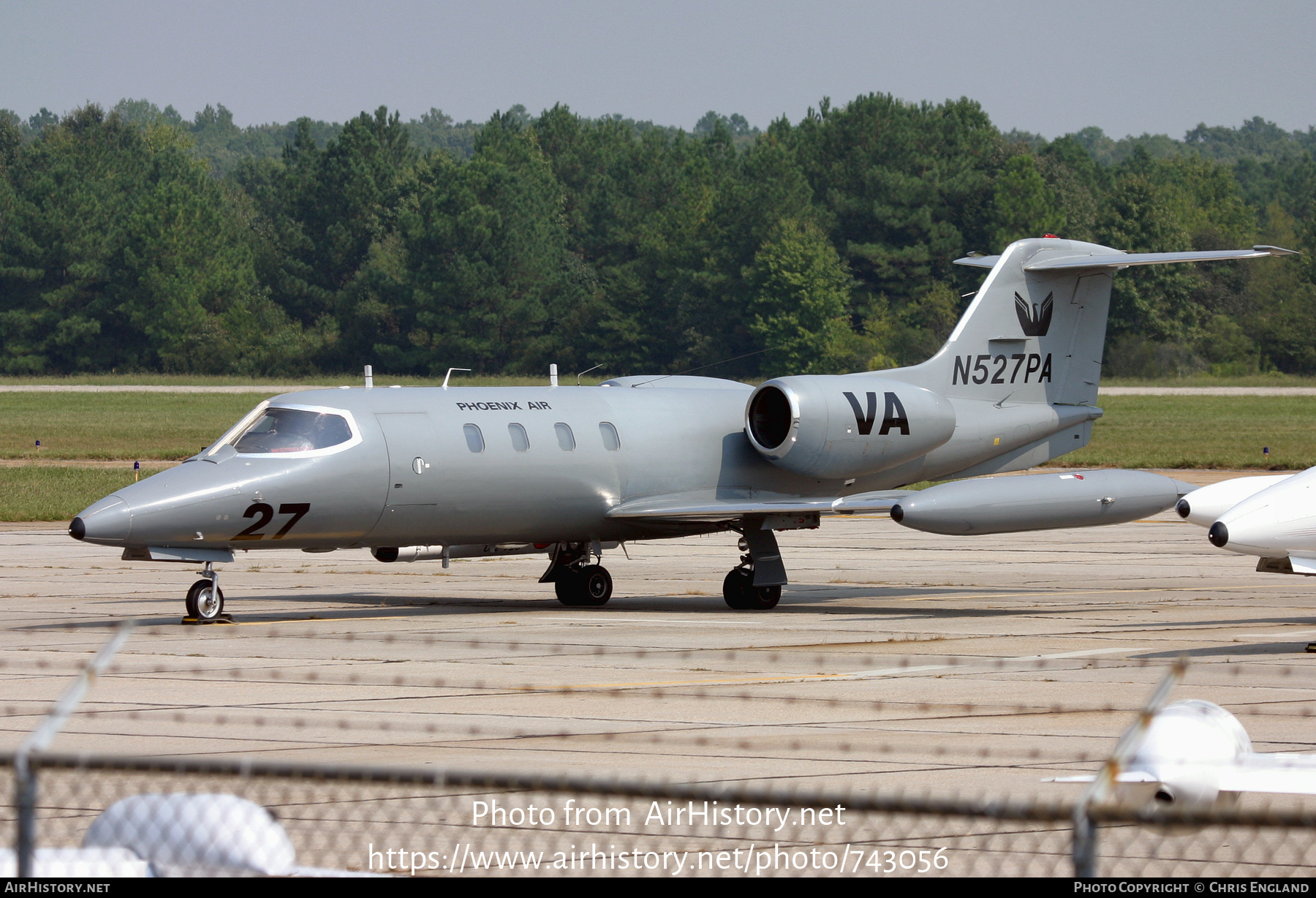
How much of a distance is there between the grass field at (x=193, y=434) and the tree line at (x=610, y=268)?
21734 millimetres

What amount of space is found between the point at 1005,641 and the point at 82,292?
372ft

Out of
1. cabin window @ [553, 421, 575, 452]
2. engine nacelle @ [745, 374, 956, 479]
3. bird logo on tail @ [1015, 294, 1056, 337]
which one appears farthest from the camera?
bird logo on tail @ [1015, 294, 1056, 337]

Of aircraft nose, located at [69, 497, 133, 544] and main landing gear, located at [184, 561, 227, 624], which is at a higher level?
aircraft nose, located at [69, 497, 133, 544]

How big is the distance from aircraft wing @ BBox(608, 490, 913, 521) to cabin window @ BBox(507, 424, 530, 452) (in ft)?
4.84

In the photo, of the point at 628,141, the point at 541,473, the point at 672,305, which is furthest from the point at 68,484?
the point at 628,141

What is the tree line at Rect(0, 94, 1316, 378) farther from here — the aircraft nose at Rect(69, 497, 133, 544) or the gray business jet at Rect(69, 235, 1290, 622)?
the aircraft nose at Rect(69, 497, 133, 544)

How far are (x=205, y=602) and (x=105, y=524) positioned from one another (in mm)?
1836

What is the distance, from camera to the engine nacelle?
2167 centimetres

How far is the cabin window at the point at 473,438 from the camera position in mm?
20109

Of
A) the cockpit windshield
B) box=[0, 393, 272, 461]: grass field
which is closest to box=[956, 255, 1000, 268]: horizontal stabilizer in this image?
the cockpit windshield

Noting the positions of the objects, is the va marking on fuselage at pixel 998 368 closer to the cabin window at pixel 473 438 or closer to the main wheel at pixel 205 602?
the cabin window at pixel 473 438

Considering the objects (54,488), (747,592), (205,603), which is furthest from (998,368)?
(54,488)

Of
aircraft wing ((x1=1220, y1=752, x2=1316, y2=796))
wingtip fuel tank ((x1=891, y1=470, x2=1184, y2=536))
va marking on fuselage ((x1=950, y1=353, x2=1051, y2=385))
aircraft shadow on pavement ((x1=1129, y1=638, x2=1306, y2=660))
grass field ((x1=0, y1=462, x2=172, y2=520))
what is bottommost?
grass field ((x1=0, y1=462, x2=172, y2=520))

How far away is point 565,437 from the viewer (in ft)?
68.9
